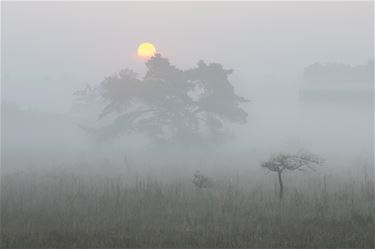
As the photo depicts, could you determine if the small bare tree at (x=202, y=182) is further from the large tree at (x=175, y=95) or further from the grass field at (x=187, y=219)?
the large tree at (x=175, y=95)

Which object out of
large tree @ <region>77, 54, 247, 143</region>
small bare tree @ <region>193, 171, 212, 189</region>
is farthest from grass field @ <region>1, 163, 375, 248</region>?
large tree @ <region>77, 54, 247, 143</region>

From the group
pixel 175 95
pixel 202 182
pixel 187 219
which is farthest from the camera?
pixel 175 95

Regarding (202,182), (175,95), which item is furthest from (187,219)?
(175,95)

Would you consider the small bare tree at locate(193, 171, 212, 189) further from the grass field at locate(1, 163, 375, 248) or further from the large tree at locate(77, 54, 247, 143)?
the large tree at locate(77, 54, 247, 143)

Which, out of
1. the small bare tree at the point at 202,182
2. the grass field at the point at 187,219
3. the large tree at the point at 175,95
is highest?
the large tree at the point at 175,95

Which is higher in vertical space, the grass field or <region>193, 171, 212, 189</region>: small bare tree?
<region>193, 171, 212, 189</region>: small bare tree

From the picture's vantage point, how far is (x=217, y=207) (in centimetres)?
1062

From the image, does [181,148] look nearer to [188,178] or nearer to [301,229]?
[188,178]

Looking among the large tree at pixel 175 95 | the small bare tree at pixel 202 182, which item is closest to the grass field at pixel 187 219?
the small bare tree at pixel 202 182

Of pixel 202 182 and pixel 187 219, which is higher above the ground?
pixel 202 182

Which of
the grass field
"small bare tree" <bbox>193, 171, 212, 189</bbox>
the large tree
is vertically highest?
the large tree

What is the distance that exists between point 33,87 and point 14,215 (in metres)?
137

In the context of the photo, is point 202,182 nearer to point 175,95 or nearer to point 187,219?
point 187,219

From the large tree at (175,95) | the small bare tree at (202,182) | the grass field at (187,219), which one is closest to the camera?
the grass field at (187,219)
